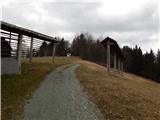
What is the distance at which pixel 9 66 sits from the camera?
2017cm

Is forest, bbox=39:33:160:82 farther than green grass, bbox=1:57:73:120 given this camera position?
Yes

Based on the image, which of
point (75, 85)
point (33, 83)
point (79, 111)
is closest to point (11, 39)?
point (33, 83)

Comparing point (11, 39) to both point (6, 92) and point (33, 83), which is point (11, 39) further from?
point (6, 92)

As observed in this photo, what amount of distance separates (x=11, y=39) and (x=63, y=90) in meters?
7.76

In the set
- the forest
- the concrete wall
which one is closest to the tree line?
the forest

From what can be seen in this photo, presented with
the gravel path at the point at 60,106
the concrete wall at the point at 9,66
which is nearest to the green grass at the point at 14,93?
the gravel path at the point at 60,106

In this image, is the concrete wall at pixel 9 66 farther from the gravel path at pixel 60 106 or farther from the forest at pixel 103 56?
the forest at pixel 103 56

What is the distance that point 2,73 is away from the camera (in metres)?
19.3

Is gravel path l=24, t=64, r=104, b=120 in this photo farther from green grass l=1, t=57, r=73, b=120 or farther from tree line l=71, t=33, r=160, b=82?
tree line l=71, t=33, r=160, b=82

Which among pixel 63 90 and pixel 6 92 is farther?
pixel 63 90

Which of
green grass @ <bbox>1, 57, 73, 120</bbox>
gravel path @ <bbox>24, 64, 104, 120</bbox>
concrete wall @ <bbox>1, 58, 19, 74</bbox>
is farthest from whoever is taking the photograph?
concrete wall @ <bbox>1, 58, 19, 74</bbox>

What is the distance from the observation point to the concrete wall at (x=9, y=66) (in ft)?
64.5

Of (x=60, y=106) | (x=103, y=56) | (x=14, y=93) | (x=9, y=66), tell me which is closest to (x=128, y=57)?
(x=103, y=56)

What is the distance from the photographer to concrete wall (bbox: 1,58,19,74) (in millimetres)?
19670
